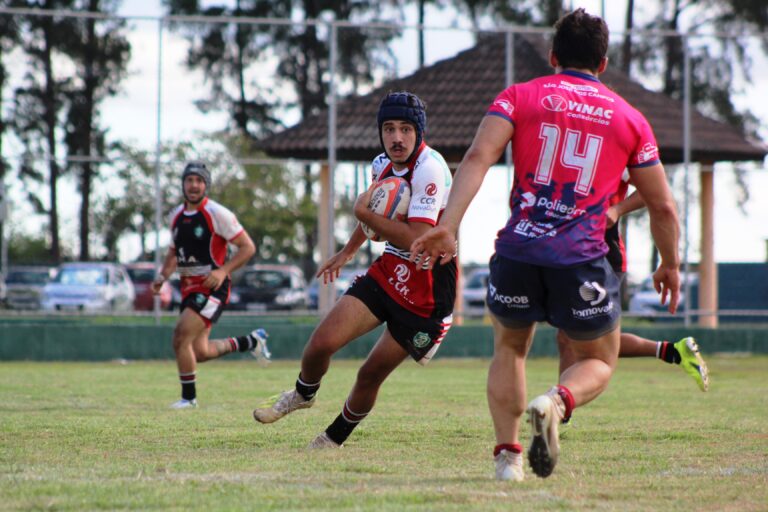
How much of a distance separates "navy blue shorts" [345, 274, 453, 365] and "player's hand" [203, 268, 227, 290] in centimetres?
411

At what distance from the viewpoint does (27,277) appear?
18.9 meters

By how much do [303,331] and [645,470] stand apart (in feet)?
43.4

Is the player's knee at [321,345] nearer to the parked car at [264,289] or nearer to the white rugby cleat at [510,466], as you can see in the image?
the white rugby cleat at [510,466]

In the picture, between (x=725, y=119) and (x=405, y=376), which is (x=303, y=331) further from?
(x=725, y=119)

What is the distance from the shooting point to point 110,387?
515 inches

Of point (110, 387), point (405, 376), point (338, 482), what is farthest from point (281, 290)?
point (338, 482)

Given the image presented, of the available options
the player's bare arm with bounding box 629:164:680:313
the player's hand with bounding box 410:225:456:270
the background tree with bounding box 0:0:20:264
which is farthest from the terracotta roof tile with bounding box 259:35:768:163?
the player's hand with bounding box 410:225:456:270

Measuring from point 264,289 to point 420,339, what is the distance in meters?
14.4

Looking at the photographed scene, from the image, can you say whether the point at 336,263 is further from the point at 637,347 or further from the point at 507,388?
the point at 637,347

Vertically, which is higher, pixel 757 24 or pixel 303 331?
pixel 757 24

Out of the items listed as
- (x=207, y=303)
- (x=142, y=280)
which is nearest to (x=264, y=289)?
(x=142, y=280)

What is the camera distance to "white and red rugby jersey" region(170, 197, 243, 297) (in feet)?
37.4

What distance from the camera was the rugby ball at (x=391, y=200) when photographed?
6.80m

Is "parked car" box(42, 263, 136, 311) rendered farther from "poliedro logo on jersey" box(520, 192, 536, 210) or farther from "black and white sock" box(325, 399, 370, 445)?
"poliedro logo on jersey" box(520, 192, 536, 210)
